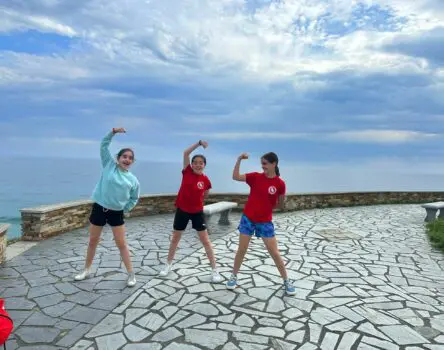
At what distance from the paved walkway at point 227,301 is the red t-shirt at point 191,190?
1.08 metres

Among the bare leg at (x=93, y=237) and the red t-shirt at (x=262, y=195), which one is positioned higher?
the red t-shirt at (x=262, y=195)

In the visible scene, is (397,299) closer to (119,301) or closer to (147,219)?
(119,301)

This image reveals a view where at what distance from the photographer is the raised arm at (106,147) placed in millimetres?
4617

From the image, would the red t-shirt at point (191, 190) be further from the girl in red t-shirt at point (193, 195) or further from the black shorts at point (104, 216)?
the black shorts at point (104, 216)

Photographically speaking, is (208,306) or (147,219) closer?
(208,306)

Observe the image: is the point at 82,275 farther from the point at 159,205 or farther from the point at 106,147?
the point at 159,205

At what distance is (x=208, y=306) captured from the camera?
4379 mm

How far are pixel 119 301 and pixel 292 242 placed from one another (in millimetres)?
4471

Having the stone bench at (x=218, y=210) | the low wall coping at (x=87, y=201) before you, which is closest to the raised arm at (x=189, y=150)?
the stone bench at (x=218, y=210)

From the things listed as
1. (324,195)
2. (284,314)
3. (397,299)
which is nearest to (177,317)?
(284,314)

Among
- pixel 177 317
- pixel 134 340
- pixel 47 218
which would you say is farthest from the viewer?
pixel 47 218

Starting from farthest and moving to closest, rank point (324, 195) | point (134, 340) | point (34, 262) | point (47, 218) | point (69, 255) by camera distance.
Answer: point (324, 195), point (47, 218), point (69, 255), point (34, 262), point (134, 340)

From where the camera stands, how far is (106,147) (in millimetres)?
4715

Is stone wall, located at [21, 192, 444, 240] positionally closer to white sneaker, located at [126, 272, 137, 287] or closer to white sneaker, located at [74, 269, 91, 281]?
white sneaker, located at [74, 269, 91, 281]
